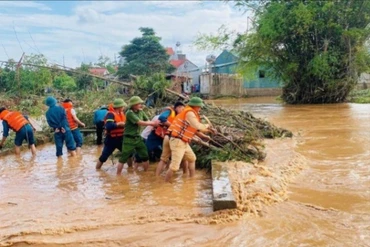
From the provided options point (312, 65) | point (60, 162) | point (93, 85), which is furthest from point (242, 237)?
point (312, 65)

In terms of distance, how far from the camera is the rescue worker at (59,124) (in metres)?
10.1

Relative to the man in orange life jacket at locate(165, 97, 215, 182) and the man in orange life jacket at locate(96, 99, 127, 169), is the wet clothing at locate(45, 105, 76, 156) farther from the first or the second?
the man in orange life jacket at locate(165, 97, 215, 182)

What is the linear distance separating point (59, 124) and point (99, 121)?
134 cm

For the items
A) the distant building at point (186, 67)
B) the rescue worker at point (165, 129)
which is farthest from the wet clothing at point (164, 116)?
the distant building at point (186, 67)

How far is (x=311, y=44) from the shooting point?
969 inches

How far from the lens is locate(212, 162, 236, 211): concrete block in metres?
5.46

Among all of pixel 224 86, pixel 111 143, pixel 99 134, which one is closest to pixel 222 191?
pixel 111 143

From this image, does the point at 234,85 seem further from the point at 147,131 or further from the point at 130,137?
the point at 130,137

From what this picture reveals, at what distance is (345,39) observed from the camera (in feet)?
78.1

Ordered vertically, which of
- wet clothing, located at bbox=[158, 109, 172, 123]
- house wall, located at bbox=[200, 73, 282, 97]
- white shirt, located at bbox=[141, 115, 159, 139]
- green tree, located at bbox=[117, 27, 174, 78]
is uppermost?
green tree, located at bbox=[117, 27, 174, 78]

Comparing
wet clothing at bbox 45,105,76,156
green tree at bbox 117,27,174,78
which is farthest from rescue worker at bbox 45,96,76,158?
green tree at bbox 117,27,174,78

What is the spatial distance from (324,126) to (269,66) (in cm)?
1291

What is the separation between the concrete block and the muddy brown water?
129 mm

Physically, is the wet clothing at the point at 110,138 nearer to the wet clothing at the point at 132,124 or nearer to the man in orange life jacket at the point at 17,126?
the wet clothing at the point at 132,124
